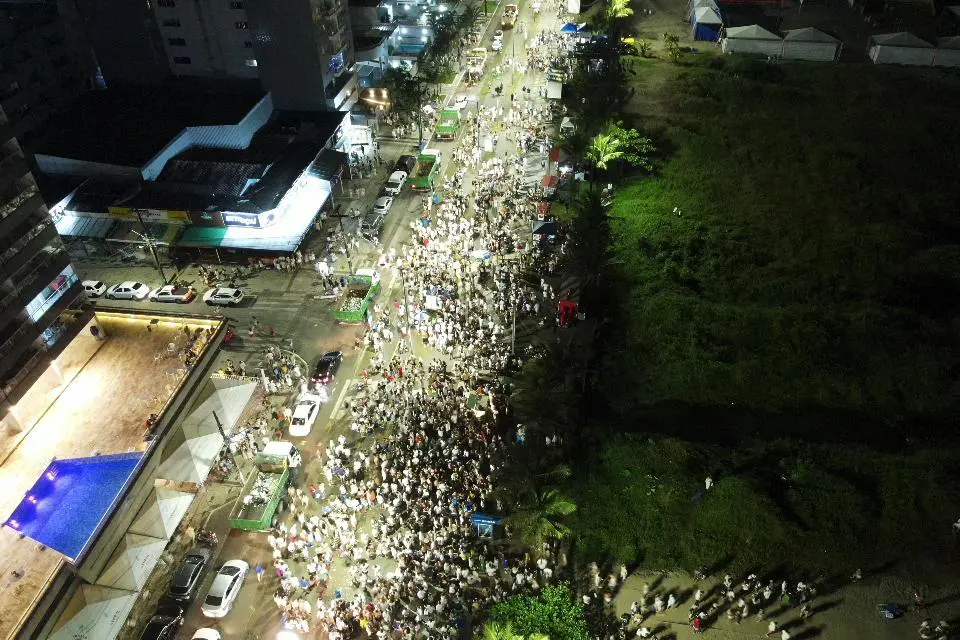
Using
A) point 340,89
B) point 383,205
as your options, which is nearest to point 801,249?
point 383,205

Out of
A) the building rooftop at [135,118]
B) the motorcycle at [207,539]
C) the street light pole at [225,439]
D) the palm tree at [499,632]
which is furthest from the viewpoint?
the building rooftop at [135,118]

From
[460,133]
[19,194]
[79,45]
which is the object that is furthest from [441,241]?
[79,45]

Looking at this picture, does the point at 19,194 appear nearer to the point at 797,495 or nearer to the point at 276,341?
the point at 276,341

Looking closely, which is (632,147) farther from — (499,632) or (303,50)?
(499,632)

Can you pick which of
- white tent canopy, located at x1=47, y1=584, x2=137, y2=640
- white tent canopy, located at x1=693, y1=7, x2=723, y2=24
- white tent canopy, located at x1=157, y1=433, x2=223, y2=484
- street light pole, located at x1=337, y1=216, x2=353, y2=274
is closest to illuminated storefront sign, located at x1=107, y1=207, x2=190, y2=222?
street light pole, located at x1=337, y1=216, x2=353, y2=274

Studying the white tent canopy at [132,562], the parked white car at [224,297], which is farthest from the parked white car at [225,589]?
the parked white car at [224,297]

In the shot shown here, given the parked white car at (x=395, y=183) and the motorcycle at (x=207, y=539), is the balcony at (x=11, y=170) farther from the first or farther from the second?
the parked white car at (x=395, y=183)
